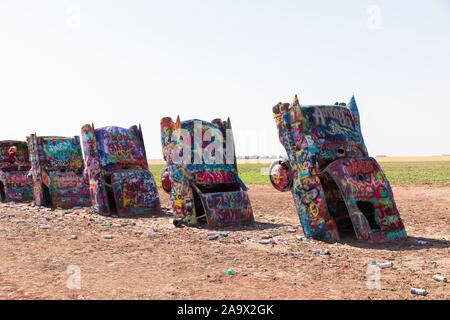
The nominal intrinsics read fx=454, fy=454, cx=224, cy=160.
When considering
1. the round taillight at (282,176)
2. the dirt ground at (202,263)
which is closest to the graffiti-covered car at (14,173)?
the dirt ground at (202,263)

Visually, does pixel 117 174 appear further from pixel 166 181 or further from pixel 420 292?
pixel 420 292

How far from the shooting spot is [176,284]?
5895 mm

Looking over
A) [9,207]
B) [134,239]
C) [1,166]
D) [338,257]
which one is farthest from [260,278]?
[1,166]

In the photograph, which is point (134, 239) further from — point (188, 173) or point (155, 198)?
point (155, 198)

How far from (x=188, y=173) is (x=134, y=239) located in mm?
2283

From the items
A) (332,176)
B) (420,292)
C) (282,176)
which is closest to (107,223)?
(282,176)

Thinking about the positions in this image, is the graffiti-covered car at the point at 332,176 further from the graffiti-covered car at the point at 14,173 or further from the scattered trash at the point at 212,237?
the graffiti-covered car at the point at 14,173

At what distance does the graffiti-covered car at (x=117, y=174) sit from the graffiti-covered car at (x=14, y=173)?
21.2ft

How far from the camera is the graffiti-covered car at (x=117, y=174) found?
13.7 m

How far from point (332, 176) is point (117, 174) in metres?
7.35

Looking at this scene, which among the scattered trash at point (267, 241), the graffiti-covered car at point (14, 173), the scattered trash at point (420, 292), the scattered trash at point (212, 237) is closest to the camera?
the scattered trash at point (420, 292)

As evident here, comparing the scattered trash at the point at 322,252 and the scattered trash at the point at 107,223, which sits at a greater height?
the scattered trash at the point at 107,223

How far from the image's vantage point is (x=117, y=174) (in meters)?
13.7

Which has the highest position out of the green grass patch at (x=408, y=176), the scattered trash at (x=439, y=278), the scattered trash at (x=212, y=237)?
the scattered trash at (x=212, y=237)
